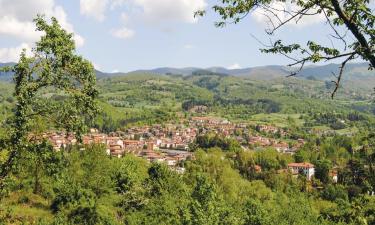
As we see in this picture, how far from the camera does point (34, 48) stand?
12.2m

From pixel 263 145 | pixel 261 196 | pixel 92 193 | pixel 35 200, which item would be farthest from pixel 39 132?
pixel 263 145

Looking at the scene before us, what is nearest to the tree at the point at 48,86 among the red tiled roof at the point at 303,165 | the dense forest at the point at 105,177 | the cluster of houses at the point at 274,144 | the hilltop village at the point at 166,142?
the dense forest at the point at 105,177

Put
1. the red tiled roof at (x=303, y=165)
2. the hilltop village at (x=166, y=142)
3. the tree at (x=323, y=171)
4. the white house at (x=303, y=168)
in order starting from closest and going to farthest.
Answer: the tree at (x=323, y=171) → the white house at (x=303, y=168) → the red tiled roof at (x=303, y=165) → the hilltop village at (x=166, y=142)

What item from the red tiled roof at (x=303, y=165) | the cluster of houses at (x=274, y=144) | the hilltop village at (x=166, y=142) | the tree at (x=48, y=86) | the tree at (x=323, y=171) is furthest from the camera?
the cluster of houses at (x=274, y=144)

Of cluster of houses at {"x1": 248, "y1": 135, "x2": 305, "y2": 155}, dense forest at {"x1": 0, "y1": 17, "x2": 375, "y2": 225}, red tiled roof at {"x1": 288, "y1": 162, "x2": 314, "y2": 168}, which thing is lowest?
cluster of houses at {"x1": 248, "y1": 135, "x2": 305, "y2": 155}

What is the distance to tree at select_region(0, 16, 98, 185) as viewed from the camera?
12141 mm

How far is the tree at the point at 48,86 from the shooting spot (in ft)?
39.8

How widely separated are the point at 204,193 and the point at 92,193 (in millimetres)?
13436

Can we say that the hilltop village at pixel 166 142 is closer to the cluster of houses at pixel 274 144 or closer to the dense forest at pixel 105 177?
the cluster of houses at pixel 274 144

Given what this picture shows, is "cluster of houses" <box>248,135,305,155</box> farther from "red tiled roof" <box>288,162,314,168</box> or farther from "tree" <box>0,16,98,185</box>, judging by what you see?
"tree" <box>0,16,98,185</box>

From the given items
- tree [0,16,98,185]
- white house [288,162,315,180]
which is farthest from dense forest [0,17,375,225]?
white house [288,162,315,180]

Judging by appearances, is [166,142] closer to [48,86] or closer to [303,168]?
[303,168]

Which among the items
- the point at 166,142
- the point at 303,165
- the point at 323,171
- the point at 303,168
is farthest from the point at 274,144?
the point at 323,171

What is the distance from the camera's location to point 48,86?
487 inches
